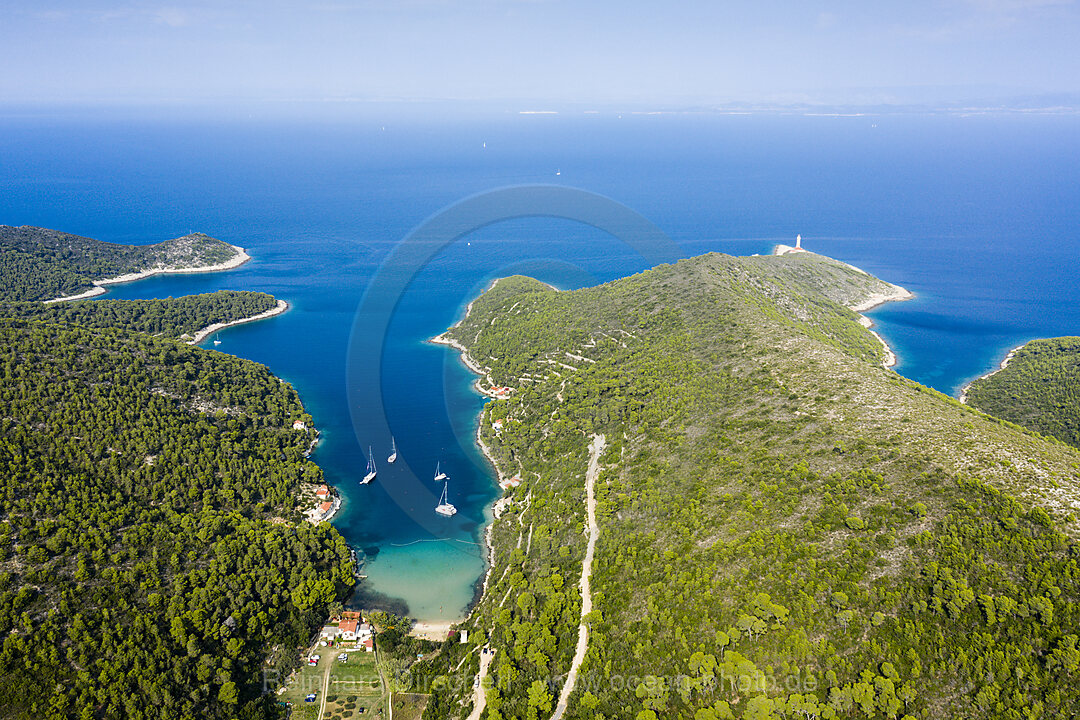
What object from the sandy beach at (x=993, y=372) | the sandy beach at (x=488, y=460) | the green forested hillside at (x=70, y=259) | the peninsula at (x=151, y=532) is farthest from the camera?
the green forested hillside at (x=70, y=259)

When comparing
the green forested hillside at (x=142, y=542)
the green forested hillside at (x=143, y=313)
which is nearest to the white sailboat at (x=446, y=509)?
the green forested hillside at (x=142, y=542)

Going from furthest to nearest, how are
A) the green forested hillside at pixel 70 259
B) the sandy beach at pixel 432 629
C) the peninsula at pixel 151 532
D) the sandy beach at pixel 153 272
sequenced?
1. the sandy beach at pixel 153 272
2. the green forested hillside at pixel 70 259
3. the sandy beach at pixel 432 629
4. the peninsula at pixel 151 532

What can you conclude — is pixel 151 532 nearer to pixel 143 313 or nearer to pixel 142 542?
pixel 142 542

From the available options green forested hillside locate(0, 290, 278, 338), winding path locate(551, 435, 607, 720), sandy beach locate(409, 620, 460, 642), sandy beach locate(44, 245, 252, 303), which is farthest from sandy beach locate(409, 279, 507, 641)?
sandy beach locate(44, 245, 252, 303)

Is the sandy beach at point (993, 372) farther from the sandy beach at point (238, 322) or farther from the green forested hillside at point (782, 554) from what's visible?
the sandy beach at point (238, 322)

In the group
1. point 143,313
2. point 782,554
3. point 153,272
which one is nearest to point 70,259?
point 153,272

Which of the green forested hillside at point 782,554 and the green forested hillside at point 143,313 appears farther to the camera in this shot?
the green forested hillside at point 143,313
